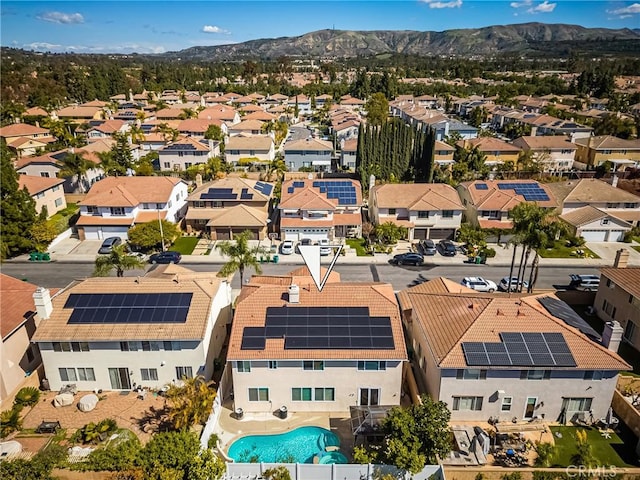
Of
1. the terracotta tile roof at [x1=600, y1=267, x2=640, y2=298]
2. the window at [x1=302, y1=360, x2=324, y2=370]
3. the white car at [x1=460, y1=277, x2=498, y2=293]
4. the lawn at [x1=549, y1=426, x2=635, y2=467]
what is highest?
the terracotta tile roof at [x1=600, y1=267, x2=640, y2=298]

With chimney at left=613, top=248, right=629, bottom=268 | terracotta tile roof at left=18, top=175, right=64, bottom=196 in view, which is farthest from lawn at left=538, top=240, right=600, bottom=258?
terracotta tile roof at left=18, top=175, right=64, bottom=196

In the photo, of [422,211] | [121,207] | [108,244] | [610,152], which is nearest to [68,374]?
[108,244]

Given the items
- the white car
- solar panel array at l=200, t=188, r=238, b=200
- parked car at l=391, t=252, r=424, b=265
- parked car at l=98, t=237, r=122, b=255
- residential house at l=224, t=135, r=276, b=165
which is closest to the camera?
the white car

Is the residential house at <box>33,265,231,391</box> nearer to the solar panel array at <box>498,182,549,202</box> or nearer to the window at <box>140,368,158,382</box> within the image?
the window at <box>140,368,158,382</box>

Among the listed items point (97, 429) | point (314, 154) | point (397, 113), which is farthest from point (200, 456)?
point (397, 113)

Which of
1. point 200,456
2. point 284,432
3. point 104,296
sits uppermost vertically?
point 104,296

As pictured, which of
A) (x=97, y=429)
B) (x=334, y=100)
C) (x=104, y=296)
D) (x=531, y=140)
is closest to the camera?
(x=97, y=429)

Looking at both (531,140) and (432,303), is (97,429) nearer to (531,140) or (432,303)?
(432,303)

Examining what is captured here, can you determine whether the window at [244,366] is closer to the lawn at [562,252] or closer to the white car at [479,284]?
the white car at [479,284]
